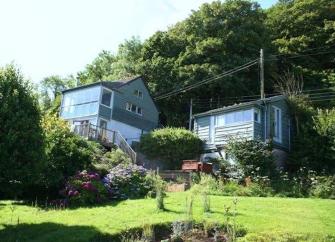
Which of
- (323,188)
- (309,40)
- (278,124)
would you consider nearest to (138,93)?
(278,124)

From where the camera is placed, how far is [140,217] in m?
13.4

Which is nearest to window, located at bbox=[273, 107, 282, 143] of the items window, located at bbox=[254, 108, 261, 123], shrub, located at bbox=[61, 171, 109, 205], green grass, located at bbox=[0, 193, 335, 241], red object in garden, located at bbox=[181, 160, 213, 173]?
window, located at bbox=[254, 108, 261, 123]

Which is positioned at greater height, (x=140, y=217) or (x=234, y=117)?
(x=234, y=117)

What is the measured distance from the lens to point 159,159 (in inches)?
1289

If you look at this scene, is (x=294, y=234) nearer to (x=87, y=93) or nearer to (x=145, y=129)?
(x=87, y=93)

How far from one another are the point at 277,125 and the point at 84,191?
59.3 feet

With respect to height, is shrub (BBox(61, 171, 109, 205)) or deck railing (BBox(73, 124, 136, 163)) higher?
deck railing (BBox(73, 124, 136, 163))

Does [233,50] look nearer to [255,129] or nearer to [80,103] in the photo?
[80,103]

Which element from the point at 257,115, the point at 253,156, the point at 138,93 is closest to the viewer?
the point at 253,156

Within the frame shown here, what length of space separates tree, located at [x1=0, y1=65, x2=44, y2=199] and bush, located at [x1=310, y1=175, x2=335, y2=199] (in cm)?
1259

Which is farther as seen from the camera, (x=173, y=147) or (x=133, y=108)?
(x=133, y=108)

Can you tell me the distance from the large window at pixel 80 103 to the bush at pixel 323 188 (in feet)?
73.2

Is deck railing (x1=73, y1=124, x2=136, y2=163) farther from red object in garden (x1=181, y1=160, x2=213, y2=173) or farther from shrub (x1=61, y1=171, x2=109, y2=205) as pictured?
shrub (x1=61, y1=171, x2=109, y2=205)

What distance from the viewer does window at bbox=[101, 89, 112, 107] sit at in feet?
136
